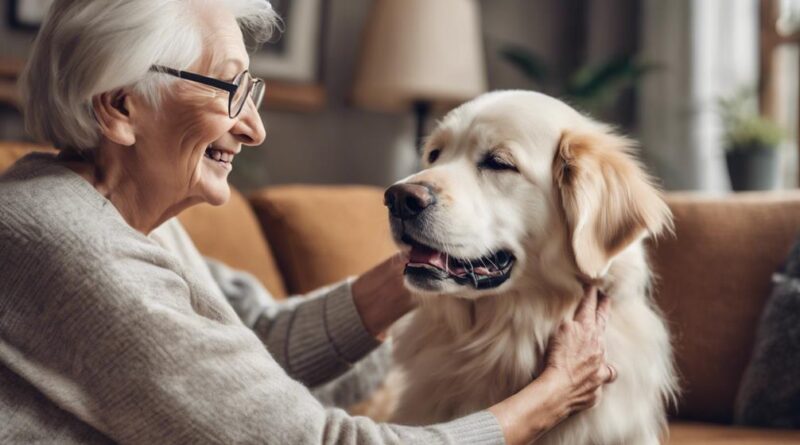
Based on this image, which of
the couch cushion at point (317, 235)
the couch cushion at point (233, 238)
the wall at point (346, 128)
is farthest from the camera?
the wall at point (346, 128)

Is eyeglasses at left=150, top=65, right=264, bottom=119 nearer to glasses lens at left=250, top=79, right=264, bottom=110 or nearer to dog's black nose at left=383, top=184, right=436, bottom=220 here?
glasses lens at left=250, top=79, right=264, bottom=110

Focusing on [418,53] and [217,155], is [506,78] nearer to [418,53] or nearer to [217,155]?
[418,53]

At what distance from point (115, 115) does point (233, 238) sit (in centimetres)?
103

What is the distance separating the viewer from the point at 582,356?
1.17 meters

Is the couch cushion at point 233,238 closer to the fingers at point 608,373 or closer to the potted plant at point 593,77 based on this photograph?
the fingers at point 608,373

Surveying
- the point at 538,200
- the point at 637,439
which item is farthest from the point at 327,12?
the point at 637,439

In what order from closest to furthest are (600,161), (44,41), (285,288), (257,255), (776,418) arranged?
(44,41) → (600,161) → (776,418) → (257,255) → (285,288)

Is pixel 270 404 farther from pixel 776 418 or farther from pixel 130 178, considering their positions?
pixel 776 418

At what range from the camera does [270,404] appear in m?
0.88

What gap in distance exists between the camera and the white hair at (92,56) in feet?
3.16

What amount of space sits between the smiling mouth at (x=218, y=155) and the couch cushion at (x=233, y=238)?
0.79 metres

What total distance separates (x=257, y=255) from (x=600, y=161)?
3.61ft

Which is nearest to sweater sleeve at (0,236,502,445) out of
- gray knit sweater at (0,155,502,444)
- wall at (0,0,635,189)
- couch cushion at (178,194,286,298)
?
gray knit sweater at (0,155,502,444)

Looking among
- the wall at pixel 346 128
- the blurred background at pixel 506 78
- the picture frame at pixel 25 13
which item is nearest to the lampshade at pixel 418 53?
the blurred background at pixel 506 78
